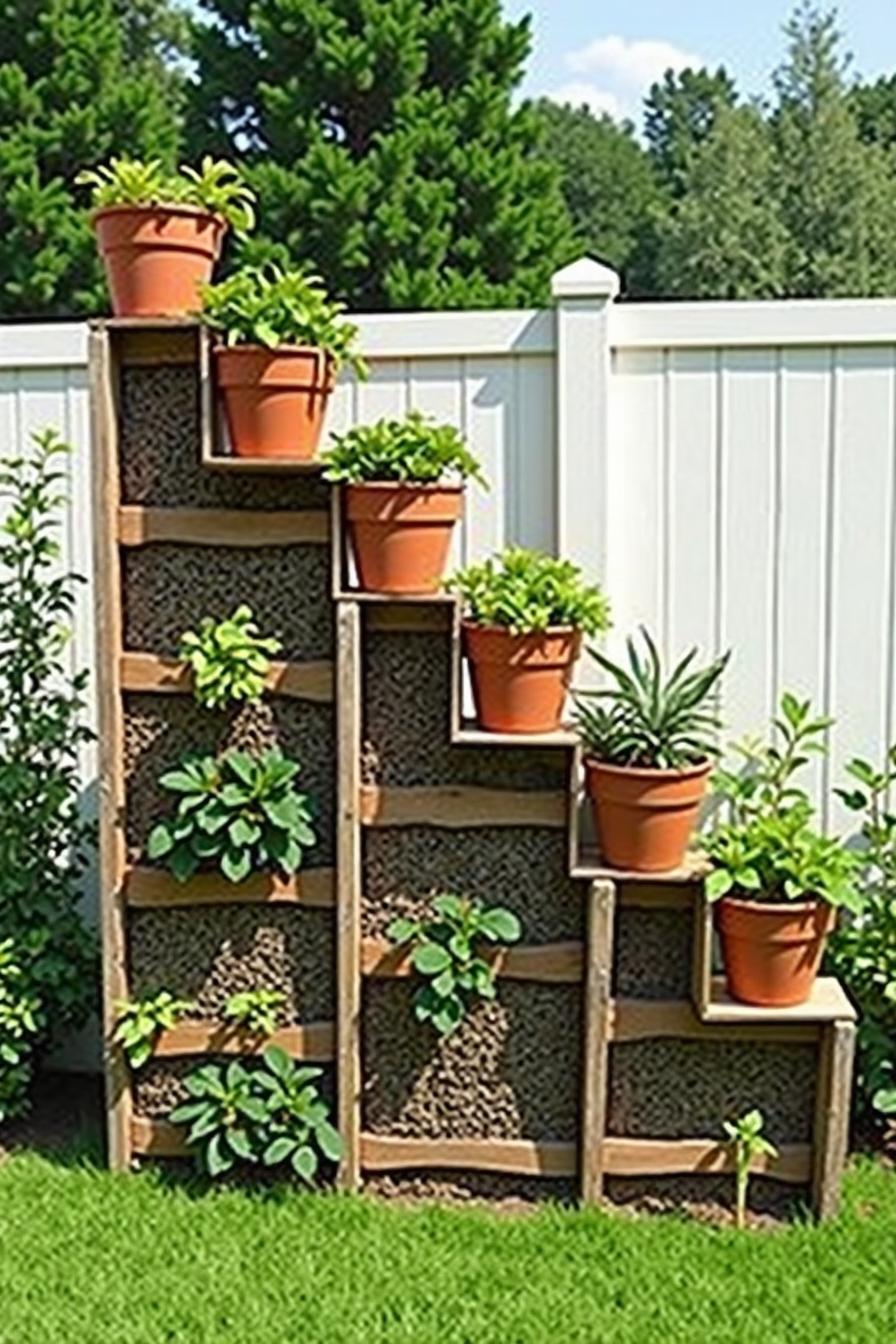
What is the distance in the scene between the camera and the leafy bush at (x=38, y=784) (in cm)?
306

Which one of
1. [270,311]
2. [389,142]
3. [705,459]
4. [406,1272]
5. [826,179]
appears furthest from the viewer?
[826,179]

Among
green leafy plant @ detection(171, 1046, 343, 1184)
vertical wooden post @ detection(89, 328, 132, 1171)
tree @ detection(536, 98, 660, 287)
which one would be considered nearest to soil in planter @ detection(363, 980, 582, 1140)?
green leafy plant @ detection(171, 1046, 343, 1184)

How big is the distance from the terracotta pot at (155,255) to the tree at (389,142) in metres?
8.51

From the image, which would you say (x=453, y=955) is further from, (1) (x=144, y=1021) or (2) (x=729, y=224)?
(2) (x=729, y=224)

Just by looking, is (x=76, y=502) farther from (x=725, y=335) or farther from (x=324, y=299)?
(x=725, y=335)

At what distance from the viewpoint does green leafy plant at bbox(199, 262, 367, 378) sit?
2.62 m

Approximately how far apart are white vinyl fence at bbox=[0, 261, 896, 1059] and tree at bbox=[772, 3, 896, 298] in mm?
18112

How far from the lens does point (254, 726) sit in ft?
9.25

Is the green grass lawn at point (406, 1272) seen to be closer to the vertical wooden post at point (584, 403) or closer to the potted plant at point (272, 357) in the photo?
the vertical wooden post at point (584, 403)

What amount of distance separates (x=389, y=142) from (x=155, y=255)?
31.6ft

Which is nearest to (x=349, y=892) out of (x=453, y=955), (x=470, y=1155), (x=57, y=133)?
(x=453, y=955)

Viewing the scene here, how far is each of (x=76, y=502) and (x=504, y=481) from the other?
0.98 meters

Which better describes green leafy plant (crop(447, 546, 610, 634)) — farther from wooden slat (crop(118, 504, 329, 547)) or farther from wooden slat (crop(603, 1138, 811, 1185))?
wooden slat (crop(603, 1138, 811, 1185))

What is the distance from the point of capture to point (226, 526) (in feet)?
9.07
